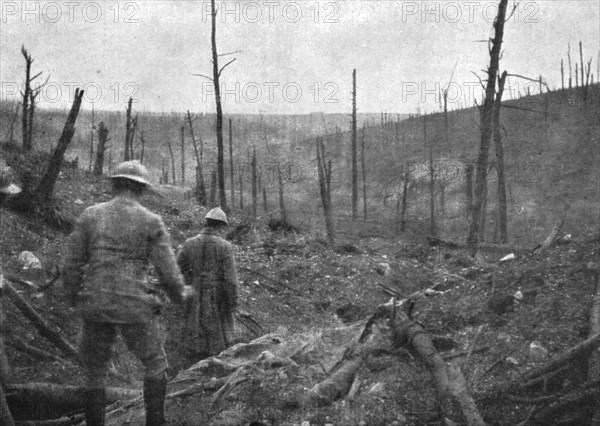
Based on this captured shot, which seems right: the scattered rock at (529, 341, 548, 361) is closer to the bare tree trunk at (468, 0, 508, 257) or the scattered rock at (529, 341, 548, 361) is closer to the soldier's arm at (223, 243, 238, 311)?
the soldier's arm at (223, 243, 238, 311)

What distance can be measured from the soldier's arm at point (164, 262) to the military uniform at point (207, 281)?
2452mm

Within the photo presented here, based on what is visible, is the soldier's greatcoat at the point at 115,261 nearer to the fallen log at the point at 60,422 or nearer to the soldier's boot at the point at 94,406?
the soldier's boot at the point at 94,406

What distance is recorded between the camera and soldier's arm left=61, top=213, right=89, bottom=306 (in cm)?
362

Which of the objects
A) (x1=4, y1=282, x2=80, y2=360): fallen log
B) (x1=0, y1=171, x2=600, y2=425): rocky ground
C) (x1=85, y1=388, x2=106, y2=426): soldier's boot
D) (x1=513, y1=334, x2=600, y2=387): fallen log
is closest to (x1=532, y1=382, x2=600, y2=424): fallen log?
(x1=0, y1=171, x2=600, y2=425): rocky ground

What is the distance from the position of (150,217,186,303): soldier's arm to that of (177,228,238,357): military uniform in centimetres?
245

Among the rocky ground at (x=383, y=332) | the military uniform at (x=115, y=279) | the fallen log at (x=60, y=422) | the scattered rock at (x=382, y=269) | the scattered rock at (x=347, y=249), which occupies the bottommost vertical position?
the scattered rock at (x=382, y=269)

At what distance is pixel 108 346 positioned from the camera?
12.1 feet

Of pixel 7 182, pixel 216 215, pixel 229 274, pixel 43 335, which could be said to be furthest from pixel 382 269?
pixel 43 335

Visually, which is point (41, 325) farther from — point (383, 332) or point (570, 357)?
point (570, 357)

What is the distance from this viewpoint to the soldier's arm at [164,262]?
146 inches

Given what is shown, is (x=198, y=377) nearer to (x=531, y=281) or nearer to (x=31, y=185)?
(x=531, y=281)

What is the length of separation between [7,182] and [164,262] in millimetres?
7472

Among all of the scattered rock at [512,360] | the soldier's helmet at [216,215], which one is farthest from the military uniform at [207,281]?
the scattered rock at [512,360]

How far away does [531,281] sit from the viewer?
6.38 m
